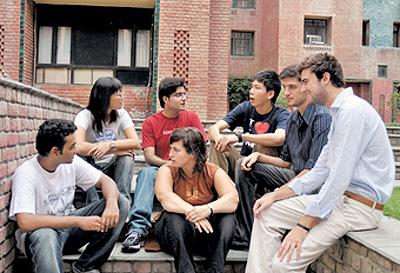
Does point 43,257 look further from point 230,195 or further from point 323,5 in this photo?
point 323,5

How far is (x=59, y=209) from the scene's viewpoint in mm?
3195

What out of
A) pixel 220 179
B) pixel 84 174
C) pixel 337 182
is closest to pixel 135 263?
pixel 84 174

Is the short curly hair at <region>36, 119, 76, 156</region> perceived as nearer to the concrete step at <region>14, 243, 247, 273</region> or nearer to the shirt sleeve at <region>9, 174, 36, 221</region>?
the shirt sleeve at <region>9, 174, 36, 221</region>

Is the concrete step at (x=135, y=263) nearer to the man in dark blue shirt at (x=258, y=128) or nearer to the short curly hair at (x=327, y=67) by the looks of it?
the man in dark blue shirt at (x=258, y=128)

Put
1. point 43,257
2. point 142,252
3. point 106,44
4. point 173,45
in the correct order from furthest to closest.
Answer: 1. point 106,44
2. point 173,45
3. point 142,252
4. point 43,257

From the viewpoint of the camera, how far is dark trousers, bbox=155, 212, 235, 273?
3.16 metres

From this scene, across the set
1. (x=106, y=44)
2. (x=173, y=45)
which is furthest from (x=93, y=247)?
(x=106, y=44)

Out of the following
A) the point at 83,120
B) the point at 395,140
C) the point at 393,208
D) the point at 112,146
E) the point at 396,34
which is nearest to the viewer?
the point at 112,146

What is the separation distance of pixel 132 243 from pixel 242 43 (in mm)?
21715

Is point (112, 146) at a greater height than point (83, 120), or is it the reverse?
point (83, 120)

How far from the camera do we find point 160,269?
11.3 ft

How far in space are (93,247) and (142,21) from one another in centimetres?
949

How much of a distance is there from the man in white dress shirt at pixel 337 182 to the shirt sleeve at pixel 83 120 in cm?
202

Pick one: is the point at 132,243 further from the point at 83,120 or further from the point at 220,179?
the point at 83,120
